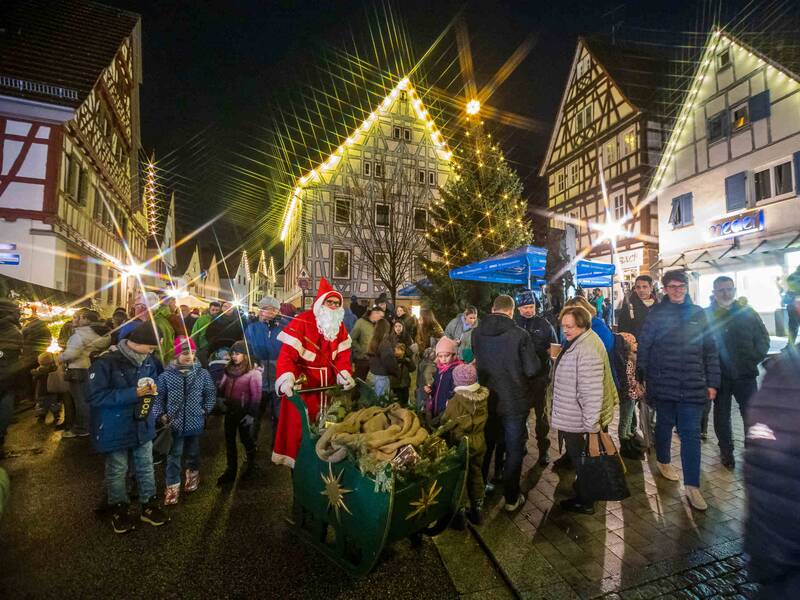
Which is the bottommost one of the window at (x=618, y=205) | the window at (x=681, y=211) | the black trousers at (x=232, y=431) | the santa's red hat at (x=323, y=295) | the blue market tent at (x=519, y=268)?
the black trousers at (x=232, y=431)

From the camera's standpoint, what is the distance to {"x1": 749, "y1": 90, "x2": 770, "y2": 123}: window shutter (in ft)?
51.9

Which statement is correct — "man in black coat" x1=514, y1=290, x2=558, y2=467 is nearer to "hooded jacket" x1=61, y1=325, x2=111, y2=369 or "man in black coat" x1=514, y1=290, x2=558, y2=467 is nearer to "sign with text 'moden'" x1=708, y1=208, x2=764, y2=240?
"hooded jacket" x1=61, y1=325, x2=111, y2=369

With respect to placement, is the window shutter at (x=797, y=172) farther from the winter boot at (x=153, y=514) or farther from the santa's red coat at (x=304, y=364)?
the winter boot at (x=153, y=514)

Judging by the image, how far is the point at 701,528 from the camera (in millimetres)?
3590

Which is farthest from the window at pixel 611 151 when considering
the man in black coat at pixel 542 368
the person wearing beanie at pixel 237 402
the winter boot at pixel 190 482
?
the winter boot at pixel 190 482

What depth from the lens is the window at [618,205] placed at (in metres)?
23.6

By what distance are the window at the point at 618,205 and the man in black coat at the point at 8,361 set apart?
1017 inches

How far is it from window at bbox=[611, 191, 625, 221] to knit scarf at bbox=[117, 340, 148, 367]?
2534 cm

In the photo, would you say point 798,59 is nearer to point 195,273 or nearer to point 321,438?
point 321,438

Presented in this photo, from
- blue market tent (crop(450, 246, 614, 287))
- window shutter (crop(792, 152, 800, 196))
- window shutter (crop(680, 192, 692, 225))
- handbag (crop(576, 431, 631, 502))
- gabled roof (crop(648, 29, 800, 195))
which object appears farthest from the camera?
window shutter (crop(680, 192, 692, 225))

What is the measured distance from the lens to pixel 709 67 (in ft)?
60.4

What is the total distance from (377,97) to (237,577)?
2817cm

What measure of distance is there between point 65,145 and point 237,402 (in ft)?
48.5

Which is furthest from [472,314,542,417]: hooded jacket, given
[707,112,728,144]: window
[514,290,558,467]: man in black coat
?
[707,112,728,144]: window
